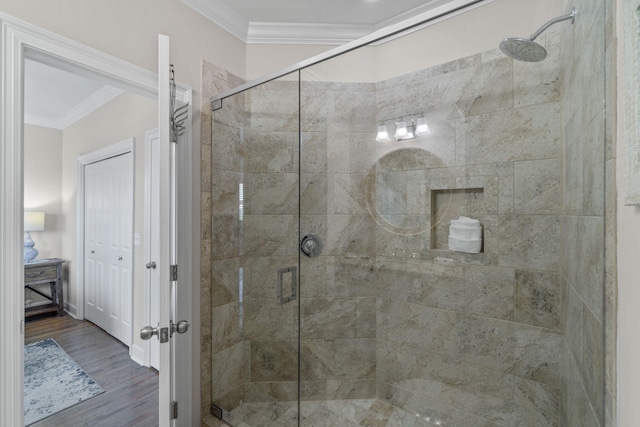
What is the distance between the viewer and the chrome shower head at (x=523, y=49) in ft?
3.71

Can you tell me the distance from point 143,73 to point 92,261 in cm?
306

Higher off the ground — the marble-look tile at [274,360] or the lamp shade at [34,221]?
the lamp shade at [34,221]

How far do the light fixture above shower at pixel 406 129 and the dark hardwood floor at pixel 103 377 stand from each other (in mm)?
2467

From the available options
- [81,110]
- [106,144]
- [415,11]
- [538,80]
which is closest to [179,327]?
[538,80]

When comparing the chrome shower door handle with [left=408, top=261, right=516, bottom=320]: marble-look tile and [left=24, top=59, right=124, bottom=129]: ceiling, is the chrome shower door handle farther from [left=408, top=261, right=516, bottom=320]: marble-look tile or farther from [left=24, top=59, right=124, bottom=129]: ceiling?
[left=24, top=59, right=124, bottom=129]: ceiling

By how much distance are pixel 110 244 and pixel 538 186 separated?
3856 mm

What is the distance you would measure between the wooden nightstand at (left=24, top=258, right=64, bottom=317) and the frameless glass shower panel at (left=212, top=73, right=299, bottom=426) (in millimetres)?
3269

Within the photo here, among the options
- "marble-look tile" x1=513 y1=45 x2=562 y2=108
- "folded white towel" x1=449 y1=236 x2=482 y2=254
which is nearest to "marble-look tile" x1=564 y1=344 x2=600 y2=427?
"folded white towel" x1=449 y1=236 x2=482 y2=254

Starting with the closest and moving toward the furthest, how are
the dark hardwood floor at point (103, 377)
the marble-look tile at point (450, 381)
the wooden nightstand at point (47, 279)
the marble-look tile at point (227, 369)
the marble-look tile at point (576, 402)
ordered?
the marble-look tile at point (576, 402)
the marble-look tile at point (450, 381)
the marble-look tile at point (227, 369)
the dark hardwood floor at point (103, 377)
the wooden nightstand at point (47, 279)

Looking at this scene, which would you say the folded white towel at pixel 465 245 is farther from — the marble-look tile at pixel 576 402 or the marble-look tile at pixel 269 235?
the marble-look tile at pixel 269 235

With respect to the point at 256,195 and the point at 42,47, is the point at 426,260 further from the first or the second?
the point at 42,47

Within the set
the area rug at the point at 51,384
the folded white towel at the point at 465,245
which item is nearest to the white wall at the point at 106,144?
the area rug at the point at 51,384

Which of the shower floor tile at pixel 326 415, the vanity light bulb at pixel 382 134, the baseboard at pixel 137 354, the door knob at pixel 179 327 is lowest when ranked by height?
the baseboard at pixel 137 354

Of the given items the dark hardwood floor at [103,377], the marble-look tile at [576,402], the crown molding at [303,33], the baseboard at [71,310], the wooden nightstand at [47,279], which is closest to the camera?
the marble-look tile at [576,402]
